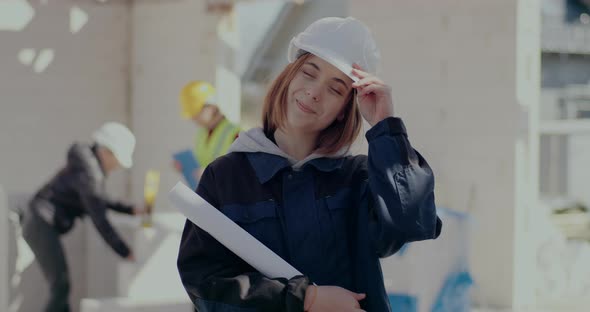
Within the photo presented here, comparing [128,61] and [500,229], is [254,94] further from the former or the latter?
[500,229]

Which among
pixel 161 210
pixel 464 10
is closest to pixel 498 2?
pixel 464 10

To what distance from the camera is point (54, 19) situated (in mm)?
9570

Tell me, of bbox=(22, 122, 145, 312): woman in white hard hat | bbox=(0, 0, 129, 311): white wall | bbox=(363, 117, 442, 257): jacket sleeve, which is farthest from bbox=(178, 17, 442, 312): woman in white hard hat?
bbox=(0, 0, 129, 311): white wall

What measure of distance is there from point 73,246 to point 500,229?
3338mm

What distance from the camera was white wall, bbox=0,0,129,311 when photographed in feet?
30.5

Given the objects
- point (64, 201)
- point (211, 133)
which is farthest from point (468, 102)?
point (64, 201)

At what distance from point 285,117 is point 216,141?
404 centimetres

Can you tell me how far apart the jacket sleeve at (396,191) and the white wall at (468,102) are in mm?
5614

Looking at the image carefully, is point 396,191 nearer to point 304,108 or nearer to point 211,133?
point 304,108

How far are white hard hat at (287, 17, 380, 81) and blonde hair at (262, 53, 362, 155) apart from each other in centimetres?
4

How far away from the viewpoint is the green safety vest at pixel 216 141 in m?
6.11

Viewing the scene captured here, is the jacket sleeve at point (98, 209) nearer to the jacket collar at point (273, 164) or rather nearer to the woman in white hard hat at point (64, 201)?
the woman in white hard hat at point (64, 201)

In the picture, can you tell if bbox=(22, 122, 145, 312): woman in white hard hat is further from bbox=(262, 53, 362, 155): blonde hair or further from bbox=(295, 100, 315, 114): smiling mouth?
bbox=(295, 100, 315, 114): smiling mouth

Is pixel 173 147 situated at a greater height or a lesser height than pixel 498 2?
lesser
